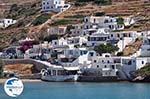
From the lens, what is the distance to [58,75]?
59531mm

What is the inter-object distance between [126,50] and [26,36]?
57.8 feet

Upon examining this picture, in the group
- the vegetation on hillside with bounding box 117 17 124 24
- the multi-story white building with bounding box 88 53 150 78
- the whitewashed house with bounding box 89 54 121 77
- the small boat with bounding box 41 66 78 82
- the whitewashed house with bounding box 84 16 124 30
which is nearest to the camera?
the multi-story white building with bounding box 88 53 150 78

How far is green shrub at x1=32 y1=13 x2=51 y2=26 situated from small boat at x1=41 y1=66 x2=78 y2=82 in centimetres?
2171

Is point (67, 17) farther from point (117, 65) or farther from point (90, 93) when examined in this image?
point (90, 93)

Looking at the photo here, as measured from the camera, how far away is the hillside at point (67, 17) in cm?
7762

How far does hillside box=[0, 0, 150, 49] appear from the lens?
77625 millimetres

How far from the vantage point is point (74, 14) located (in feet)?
269

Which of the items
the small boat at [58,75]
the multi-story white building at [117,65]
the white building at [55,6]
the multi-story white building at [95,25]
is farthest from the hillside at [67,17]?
the small boat at [58,75]

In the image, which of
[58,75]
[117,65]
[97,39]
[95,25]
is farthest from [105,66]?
[95,25]

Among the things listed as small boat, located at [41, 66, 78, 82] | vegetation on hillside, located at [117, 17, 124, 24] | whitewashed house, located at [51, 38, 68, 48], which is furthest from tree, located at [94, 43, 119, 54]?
vegetation on hillside, located at [117, 17, 124, 24]

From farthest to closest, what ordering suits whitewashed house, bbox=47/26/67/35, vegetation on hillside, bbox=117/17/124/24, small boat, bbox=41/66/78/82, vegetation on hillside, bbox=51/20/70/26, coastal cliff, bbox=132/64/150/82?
1. vegetation on hillside, bbox=51/20/70/26
2. whitewashed house, bbox=47/26/67/35
3. vegetation on hillside, bbox=117/17/124/24
4. small boat, bbox=41/66/78/82
5. coastal cliff, bbox=132/64/150/82

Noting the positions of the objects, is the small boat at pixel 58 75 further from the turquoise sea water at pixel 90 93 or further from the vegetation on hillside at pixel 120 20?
the vegetation on hillside at pixel 120 20

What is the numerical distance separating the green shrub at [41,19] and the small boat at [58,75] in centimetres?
2171

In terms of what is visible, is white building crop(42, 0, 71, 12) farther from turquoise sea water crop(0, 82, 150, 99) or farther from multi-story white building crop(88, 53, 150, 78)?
turquoise sea water crop(0, 82, 150, 99)
